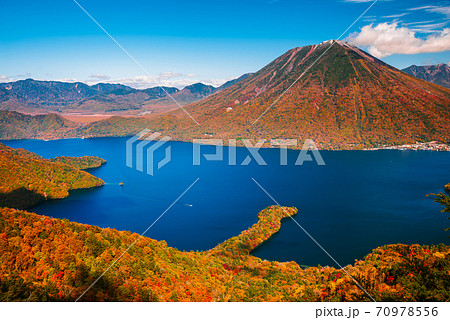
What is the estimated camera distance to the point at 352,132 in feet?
476

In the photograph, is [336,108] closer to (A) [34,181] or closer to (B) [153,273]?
(A) [34,181]

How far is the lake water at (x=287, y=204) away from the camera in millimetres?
42812

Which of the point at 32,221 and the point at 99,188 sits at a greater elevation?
the point at 32,221

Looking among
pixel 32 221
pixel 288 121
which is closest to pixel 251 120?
pixel 288 121

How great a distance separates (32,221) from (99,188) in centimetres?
5639

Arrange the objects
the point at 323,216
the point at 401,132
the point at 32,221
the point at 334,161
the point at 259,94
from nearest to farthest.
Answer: the point at 32,221 < the point at 323,216 < the point at 334,161 < the point at 401,132 < the point at 259,94

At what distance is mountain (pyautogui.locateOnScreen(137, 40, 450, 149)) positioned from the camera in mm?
143125

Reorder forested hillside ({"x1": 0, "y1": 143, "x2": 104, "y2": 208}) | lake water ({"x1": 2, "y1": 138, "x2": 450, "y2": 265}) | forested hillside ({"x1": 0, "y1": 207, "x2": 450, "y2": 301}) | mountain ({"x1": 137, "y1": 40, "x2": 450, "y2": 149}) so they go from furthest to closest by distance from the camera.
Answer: mountain ({"x1": 137, "y1": 40, "x2": 450, "y2": 149}), forested hillside ({"x1": 0, "y1": 143, "x2": 104, "y2": 208}), lake water ({"x1": 2, "y1": 138, "x2": 450, "y2": 265}), forested hillside ({"x1": 0, "y1": 207, "x2": 450, "y2": 301})

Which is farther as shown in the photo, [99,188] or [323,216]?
[99,188]

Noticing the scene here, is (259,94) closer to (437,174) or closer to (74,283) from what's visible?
(437,174)

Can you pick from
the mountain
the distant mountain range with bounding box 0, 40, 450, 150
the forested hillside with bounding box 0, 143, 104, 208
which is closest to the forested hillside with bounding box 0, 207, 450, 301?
the forested hillside with bounding box 0, 143, 104, 208

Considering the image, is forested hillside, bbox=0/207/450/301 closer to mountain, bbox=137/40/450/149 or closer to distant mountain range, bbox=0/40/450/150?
distant mountain range, bbox=0/40/450/150

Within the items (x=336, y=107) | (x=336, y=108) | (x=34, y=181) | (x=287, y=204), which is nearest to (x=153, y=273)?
(x=287, y=204)

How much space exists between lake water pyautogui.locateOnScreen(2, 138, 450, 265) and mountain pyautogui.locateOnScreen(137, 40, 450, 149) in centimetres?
4548
